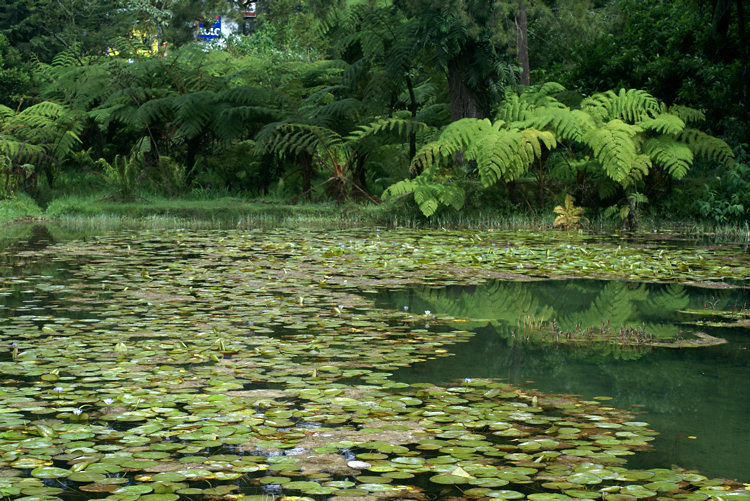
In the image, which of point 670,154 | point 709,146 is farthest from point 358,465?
point 709,146

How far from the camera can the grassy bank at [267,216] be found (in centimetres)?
1079

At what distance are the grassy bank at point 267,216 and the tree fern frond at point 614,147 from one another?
790mm

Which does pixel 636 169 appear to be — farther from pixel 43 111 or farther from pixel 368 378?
pixel 43 111

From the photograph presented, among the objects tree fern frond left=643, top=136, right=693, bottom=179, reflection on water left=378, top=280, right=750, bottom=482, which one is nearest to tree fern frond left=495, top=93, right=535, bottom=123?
tree fern frond left=643, top=136, right=693, bottom=179

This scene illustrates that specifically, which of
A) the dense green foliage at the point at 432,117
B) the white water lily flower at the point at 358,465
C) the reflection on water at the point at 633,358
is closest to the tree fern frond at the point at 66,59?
the dense green foliage at the point at 432,117

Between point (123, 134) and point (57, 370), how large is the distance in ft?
42.0

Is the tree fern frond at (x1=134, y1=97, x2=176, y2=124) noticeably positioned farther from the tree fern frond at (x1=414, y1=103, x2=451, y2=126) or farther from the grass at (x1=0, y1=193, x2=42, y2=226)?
the tree fern frond at (x1=414, y1=103, x2=451, y2=126)

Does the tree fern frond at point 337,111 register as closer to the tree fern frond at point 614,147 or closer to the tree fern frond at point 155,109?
the tree fern frond at point 155,109

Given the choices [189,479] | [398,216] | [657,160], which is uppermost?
[657,160]

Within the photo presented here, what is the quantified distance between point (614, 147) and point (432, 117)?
12.6ft

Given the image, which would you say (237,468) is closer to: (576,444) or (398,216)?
(576,444)

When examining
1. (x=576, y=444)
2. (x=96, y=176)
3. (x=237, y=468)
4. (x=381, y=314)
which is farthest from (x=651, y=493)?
(x=96, y=176)

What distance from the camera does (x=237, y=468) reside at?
2.70 metres

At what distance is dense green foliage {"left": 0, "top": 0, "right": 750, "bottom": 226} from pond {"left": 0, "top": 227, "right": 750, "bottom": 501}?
3620 millimetres
